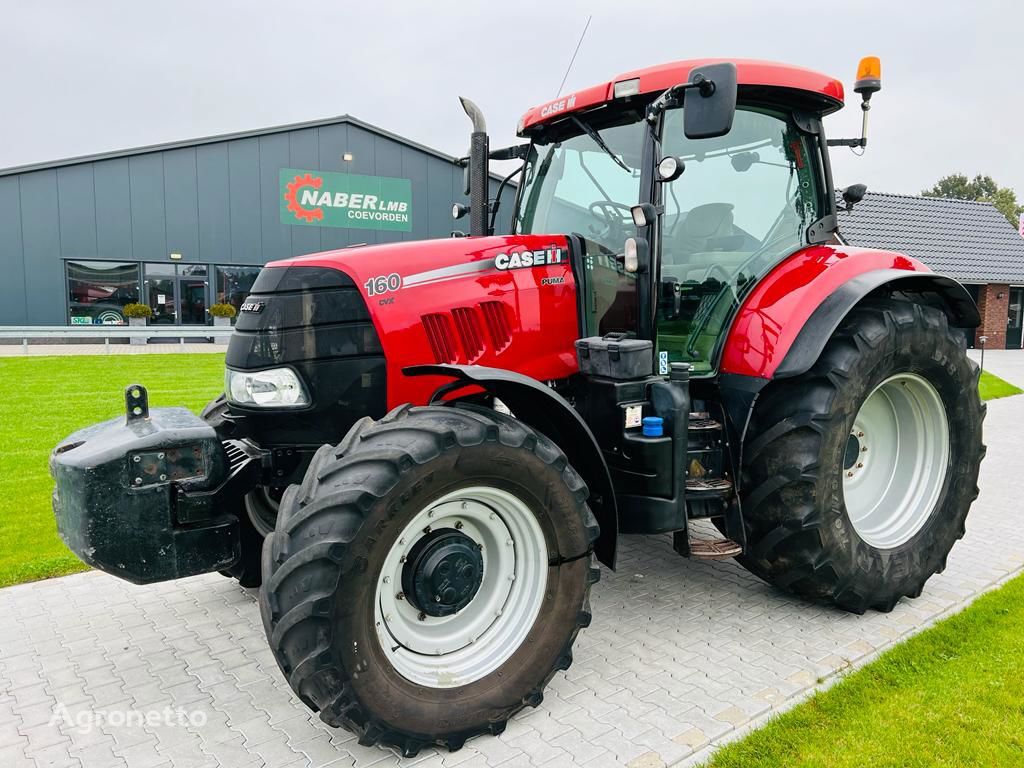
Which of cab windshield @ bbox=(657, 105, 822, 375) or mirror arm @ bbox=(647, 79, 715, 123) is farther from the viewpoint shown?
cab windshield @ bbox=(657, 105, 822, 375)

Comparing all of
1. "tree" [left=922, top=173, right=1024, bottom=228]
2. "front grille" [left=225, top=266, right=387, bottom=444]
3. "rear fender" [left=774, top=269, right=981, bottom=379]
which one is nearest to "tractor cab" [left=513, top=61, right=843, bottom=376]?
"rear fender" [left=774, top=269, right=981, bottom=379]

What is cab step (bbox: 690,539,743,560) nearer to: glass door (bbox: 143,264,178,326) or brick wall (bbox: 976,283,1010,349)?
brick wall (bbox: 976,283,1010,349)

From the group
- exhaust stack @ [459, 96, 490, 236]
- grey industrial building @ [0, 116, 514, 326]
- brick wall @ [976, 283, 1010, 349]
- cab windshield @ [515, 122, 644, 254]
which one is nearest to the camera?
cab windshield @ [515, 122, 644, 254]

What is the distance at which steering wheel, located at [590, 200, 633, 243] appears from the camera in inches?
142

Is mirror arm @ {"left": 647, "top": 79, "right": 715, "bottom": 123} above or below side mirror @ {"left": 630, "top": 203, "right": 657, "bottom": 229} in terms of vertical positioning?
above

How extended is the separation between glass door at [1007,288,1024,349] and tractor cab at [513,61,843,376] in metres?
23.5

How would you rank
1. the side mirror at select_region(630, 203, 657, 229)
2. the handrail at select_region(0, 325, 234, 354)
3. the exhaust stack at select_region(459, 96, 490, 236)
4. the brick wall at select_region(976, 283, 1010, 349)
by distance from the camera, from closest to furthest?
the side mirror at select_region(630, 203, 657, 229) < the exhaust stack at select_region(459, 96, 490, 236) < the handrail at select_region(0, 325, 234, 354) < the brick wall at select_region(976, 283, 1010, 349)

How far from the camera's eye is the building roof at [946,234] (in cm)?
1978

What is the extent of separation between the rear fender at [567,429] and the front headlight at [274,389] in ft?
1.55

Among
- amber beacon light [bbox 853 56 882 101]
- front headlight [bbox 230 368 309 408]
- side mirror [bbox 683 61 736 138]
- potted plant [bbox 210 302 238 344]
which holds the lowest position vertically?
potted plant [bbox 210 302 238 344]

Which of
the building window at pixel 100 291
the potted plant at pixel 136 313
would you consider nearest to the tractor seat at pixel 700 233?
the potted plant at pixel 136 313

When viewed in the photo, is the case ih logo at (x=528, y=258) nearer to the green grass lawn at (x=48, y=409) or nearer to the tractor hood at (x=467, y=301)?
the tractor hood at (x=467, y=301)

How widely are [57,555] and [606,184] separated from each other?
3.96m

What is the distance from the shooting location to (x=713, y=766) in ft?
8.45
